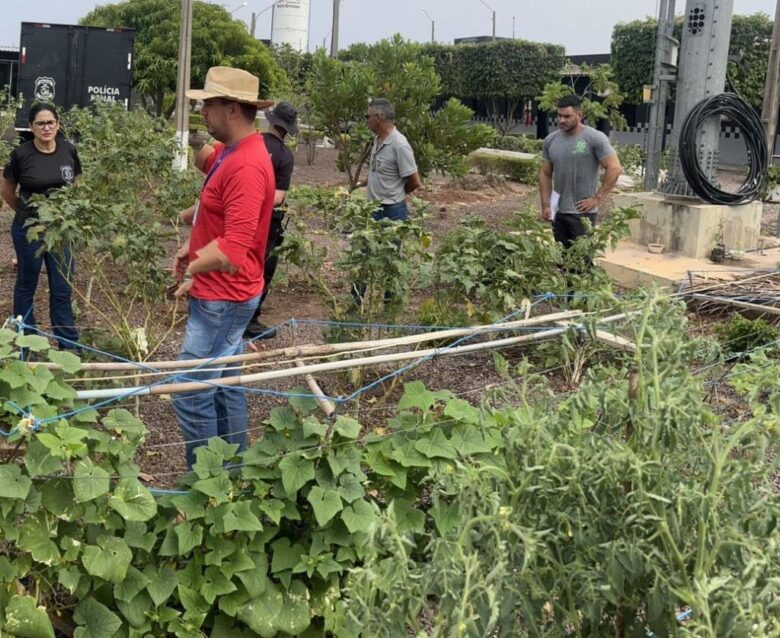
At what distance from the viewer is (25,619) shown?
2.91 meters

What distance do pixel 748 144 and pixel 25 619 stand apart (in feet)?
27.1

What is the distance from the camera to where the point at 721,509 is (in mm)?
1865

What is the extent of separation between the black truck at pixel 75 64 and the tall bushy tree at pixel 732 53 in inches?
622

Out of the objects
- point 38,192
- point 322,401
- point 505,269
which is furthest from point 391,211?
point 322,401

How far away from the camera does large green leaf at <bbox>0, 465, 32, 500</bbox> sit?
113 inches

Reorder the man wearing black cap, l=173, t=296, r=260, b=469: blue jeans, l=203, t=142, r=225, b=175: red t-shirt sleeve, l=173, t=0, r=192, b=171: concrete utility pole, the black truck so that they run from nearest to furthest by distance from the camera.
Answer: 1. l=173, t=296, r=260, b=469: blue jeans
2. l=203, t=142, r=225, b=175: red t-shirt sleeve
3. the man wearing black cap
4. l=173, t=0, r=192, b=171: concrete utility pole
5. the black truck

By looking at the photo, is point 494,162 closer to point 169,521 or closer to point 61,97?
point 61,97

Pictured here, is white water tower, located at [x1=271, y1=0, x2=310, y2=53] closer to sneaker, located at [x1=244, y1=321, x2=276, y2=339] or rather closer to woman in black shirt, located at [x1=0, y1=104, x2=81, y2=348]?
sneaker, located at [x1=244, y1=321, x2=276, y2=339]

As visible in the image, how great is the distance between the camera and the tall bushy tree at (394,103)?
1159cm

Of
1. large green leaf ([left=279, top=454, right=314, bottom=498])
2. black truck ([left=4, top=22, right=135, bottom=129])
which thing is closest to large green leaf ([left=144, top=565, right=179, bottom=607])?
large green leaf ([left=279, top=454, right=314, bottom=498])

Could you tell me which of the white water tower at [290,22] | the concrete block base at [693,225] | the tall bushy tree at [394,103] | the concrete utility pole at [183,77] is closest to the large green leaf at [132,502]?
the concrete block base at [693,225]

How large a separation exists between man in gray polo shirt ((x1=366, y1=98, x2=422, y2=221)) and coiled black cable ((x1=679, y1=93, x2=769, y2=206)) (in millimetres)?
3056

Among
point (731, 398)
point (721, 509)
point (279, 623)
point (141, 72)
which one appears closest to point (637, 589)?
point (721, 509)

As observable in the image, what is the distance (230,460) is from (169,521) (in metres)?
0.29
